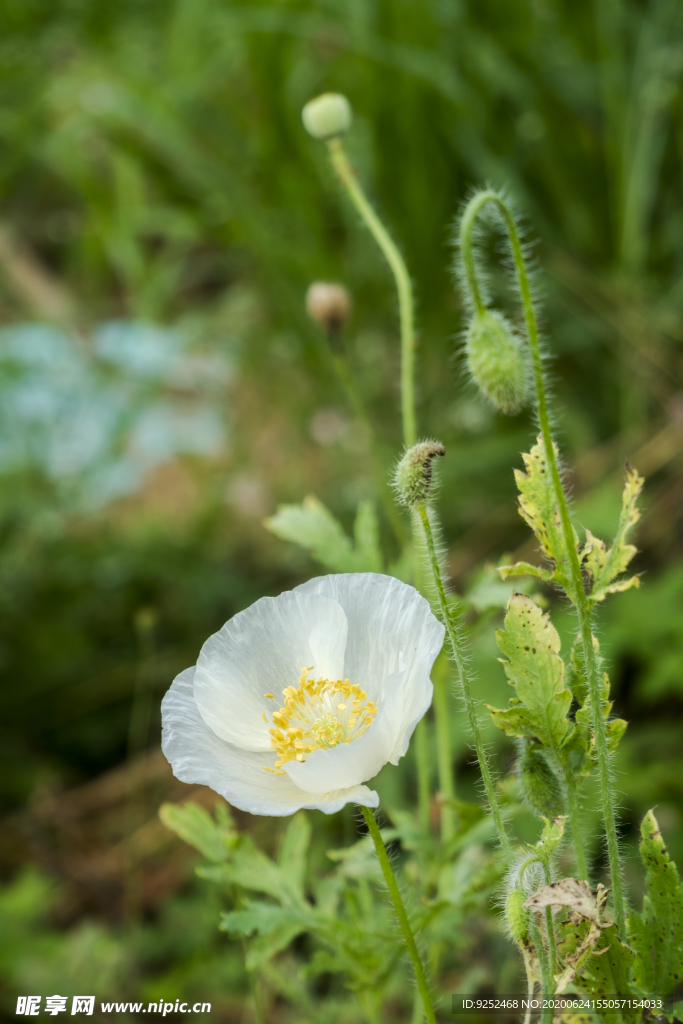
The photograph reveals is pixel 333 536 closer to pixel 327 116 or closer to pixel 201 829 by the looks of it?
pixel 201 829

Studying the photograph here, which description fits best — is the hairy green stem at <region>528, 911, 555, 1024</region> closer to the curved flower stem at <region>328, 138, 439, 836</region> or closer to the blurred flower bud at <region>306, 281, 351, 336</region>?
the curved flower stem at <region>328, 138, 439, 836</region>

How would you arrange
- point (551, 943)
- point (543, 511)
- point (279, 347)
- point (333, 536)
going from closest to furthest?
point (551, 943) → point (543, 511) → point (333, 536) → point (279, 347)

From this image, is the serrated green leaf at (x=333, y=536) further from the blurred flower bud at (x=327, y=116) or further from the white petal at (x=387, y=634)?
the blurred flower bud at (x=327, y=116)

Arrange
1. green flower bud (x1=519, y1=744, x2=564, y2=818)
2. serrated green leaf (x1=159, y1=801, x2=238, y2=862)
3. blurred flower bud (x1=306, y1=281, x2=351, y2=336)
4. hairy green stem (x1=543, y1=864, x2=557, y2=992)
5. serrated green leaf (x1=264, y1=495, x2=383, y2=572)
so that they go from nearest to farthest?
hairy green stem (x1=543, y1=864, x2=557, y2=992)
green flower bud (x1=519, y1=744, x2=564, y2=818)
serrated green leaf (x1=159, y1=801, x2=238, y2=862)
serrated green leaf (x1=264, y1=495, x2=383, y2=572)
blurred flower bud (x1=306, y1=281, x2=351, y2=336)

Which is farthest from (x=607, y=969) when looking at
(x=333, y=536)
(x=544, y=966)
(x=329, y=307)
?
(x=329, y=307)

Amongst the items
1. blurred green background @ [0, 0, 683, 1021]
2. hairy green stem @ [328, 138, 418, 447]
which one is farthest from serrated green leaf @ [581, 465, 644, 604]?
blurred green background @ [0, 0, 683, 1021]

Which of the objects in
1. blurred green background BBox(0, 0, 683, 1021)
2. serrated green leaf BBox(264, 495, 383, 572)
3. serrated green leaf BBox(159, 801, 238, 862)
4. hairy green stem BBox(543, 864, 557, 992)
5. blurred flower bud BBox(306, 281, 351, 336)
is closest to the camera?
hairy green stem BBox(543, 864, 557, 992)

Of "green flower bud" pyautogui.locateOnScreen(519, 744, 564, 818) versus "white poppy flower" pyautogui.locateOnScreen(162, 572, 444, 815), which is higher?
"white poppy flower" pyautogui.locateOnScreen(162, 572, 444, 815)
